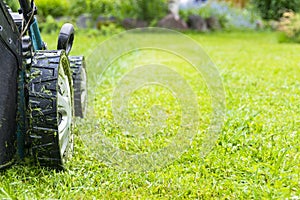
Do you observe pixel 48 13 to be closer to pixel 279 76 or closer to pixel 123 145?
pixel 279 76

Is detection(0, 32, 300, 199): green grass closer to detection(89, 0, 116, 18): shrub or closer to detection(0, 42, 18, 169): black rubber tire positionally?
detection(0, 42, 18, 169): black rubber tire

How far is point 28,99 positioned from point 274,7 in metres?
10.8

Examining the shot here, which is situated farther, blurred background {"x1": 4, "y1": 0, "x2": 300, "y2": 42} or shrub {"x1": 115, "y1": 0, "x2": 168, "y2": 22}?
shrub {"x1": 115, "y1": 0, "x2": 168, "y2": 22}

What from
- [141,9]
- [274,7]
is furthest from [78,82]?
[274,7]

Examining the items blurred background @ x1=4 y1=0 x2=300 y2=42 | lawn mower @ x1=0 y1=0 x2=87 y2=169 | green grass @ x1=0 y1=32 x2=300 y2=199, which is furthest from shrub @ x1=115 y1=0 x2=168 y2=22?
lawn mower @ x1=0 y1=0 x2=87 y2=169

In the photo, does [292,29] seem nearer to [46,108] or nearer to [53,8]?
[53,8]

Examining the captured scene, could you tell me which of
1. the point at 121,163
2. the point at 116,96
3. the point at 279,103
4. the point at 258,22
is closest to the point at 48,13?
the point at 258,22

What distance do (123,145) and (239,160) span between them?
2.21 feet

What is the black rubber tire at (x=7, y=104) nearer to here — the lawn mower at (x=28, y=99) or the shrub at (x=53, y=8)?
the lawn mower at (x=28, y=99)

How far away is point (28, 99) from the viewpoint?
6.65 feet

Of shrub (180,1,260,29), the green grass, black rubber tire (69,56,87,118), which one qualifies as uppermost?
shrub (180,1,260,29)

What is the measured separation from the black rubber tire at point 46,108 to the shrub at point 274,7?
10.1 metres

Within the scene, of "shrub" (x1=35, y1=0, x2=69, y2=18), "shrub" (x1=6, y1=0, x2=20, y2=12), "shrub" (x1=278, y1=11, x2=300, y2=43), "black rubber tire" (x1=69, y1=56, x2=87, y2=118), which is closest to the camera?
"shrub" (x1=6, y1=0, x2=20, y2=12)

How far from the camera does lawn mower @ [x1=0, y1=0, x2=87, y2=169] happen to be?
1.98 m
